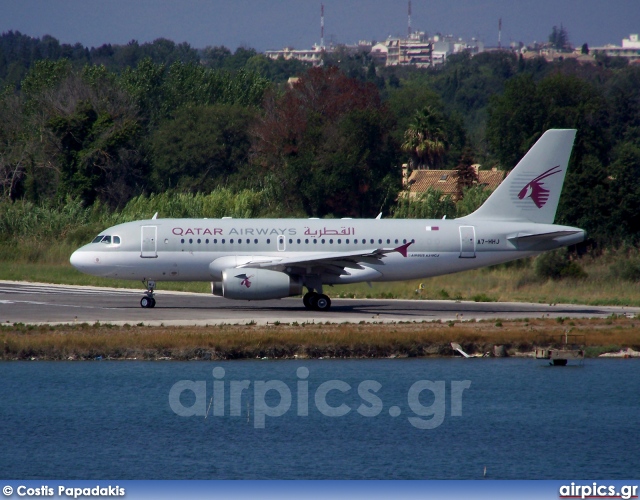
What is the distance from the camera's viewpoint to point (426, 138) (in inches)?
4245

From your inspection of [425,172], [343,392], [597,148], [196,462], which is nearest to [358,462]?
[196,462]

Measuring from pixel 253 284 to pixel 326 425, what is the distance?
1420cm

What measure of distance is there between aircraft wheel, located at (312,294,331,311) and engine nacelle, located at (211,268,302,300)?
218cm

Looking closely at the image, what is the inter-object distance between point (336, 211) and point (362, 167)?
442 cm

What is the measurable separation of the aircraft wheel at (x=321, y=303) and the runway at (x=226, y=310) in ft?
1.42

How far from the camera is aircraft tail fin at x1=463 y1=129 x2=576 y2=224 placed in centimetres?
4241

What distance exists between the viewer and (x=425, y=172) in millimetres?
102312

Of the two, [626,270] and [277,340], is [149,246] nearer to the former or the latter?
[277,340]

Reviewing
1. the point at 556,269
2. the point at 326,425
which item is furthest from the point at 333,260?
the point at 556,269

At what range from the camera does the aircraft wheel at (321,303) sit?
41000 mm

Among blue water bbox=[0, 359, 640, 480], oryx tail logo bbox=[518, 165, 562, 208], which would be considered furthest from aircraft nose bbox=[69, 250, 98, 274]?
oryx tail logo bbox=[518, 165, 562, 208]

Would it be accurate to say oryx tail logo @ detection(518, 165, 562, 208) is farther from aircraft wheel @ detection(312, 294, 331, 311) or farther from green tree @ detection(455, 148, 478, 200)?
green tree @ detection(455, 148, 478, 200)

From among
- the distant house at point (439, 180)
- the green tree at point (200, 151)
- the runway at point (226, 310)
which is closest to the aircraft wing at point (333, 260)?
the runway at point (226, 310)

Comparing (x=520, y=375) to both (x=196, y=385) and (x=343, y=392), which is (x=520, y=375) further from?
(x=196, y=385)
